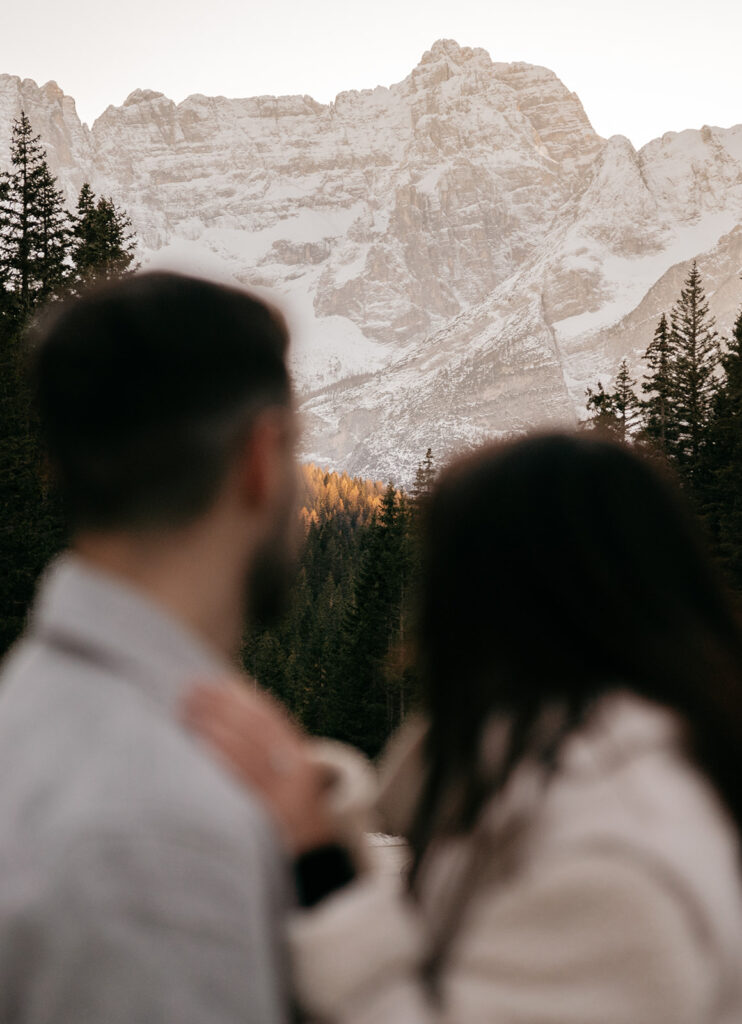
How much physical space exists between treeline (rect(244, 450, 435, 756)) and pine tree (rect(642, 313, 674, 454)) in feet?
28.3

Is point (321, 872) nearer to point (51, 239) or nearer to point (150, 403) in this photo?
point (150, 403)

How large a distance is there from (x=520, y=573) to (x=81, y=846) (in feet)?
2.61

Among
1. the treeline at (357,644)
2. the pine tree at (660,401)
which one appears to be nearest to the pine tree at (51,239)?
the treeline at (357,644)

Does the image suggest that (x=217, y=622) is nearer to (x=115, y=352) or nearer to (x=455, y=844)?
(x=115, y=352)

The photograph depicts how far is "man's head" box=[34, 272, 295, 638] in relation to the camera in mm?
1219

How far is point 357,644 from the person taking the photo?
37.2m

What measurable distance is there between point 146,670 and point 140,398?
345 mm

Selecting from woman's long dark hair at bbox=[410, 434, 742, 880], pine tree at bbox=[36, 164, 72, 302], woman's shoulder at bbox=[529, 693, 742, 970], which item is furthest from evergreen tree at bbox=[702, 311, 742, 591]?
woman's shoulder at bbox=[529, 693, 742, 970]

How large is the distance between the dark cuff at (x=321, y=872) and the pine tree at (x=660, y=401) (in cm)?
3165

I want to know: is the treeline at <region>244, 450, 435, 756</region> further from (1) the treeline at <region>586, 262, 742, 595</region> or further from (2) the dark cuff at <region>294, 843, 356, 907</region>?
(2) the dark cuff at <region>294, 843, 356, 907</region>

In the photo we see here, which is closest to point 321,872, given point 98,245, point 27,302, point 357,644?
point 98,245

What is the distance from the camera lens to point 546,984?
3.97ft

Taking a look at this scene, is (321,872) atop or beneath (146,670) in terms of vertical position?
beneath

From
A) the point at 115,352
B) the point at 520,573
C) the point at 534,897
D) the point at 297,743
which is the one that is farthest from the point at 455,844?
the point at 115,352
